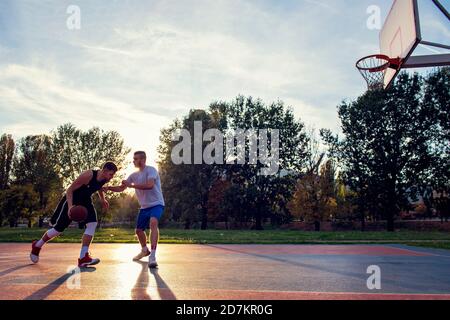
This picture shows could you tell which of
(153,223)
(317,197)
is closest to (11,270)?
(153,223)

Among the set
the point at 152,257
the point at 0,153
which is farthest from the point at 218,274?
the point at 0,153

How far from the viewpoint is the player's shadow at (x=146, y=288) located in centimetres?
384

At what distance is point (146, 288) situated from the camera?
4277 mm

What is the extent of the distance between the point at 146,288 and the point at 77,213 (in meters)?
2.30

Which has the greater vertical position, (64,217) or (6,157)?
(6,157)

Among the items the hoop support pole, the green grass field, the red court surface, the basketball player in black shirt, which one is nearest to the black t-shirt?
the basketball player in black shirt

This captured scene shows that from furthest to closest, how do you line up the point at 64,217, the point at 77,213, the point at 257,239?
the point at 257,239, the point at 64,217, the point at 77,213

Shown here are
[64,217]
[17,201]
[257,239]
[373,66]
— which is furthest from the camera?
[17,201]

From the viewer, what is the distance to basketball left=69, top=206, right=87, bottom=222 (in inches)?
234

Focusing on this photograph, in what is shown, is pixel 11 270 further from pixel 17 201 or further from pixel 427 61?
pixel 17 201

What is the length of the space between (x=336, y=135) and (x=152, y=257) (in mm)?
34498

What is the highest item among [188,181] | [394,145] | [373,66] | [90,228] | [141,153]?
[394,145]

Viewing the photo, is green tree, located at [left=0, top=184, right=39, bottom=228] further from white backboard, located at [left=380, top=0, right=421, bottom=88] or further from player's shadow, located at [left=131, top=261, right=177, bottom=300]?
player's shadow, located at [left=131, top=261, right=177, bottom=300]
